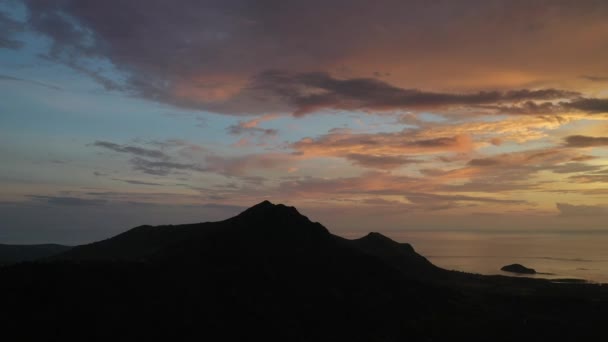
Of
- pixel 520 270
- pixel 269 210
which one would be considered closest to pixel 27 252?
pixel 269 210

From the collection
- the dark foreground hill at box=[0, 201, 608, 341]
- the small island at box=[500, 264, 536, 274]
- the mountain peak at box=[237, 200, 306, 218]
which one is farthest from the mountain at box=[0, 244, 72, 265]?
the small island at box=[500, 264, 536, 274]

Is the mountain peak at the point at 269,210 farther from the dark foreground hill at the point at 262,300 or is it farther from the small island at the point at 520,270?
the small island at the point at 520,270

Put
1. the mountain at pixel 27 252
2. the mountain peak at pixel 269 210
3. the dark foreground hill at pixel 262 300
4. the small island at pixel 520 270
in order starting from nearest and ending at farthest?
the dark foreground hill at pixel 262 300 → the mountain peak at pixel 269 210 → the mountain at pixel 27 252 → the small island at pixel 520 270

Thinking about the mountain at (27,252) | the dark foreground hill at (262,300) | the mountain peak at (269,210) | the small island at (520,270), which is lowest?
the mountain at (27,252)

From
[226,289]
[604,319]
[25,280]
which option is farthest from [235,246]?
[604,319]

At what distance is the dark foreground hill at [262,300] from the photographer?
125 ft

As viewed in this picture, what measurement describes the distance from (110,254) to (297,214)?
42.7 m

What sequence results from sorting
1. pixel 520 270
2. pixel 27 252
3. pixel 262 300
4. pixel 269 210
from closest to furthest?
pixel 262 300
pixel 269 210
pixel 27 252
pixel 520 270

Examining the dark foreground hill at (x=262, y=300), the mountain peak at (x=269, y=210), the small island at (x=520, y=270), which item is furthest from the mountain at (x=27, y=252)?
the small island at (x=520, y=270)

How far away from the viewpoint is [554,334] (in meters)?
55.2

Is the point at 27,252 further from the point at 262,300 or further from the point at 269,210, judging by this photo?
the point at 262,300

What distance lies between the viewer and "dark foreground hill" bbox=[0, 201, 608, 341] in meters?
38.2

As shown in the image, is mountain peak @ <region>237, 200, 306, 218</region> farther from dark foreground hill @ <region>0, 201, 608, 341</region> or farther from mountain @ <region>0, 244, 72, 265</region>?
mountain @ <region>0, 244, 72, 265</region>

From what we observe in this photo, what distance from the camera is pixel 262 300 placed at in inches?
1925
